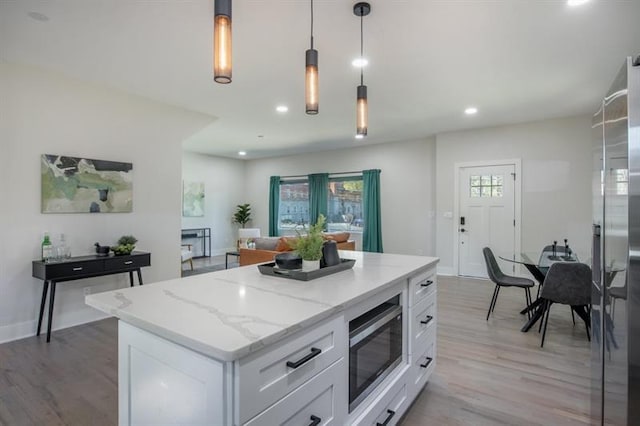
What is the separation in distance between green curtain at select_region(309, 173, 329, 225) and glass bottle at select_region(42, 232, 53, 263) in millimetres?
5291

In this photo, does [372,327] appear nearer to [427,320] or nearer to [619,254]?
[427,320]

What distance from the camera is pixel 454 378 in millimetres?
2473

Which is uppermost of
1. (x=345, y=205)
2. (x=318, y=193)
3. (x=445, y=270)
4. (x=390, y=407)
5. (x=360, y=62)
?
(x=360, y=62)

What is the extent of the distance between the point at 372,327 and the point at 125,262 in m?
3.13

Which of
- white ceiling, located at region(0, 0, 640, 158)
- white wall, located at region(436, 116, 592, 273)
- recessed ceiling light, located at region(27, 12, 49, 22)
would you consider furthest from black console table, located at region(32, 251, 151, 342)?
white wall, located at region(436, 116, 592, 273)

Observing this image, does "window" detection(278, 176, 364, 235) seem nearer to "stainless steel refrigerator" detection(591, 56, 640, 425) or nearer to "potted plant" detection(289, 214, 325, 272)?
"potted plant" detection(289, 214, 325, 272)

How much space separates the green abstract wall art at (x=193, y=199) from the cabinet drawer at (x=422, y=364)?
685cm

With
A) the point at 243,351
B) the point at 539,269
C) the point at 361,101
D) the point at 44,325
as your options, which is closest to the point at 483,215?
the point at 539,269

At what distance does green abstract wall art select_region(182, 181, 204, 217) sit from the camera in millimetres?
7883

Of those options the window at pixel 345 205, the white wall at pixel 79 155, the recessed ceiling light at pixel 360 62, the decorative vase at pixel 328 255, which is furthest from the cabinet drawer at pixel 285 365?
the window at pixel 345 205

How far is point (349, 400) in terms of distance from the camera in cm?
144

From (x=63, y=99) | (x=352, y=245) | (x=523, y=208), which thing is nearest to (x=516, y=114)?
(x=523, y=208)

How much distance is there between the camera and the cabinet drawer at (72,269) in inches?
122

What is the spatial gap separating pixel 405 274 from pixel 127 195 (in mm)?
3562
